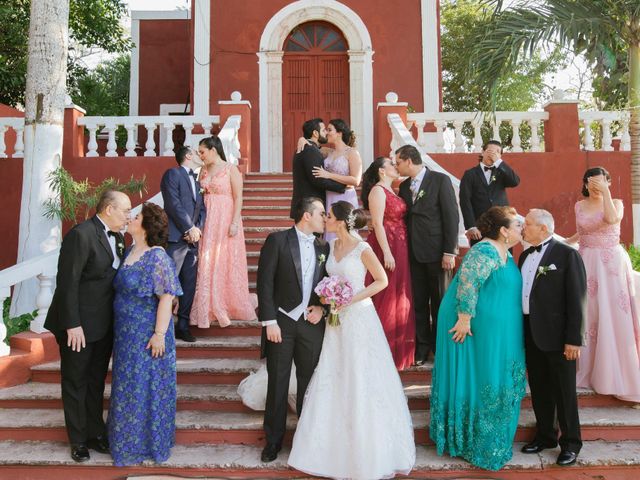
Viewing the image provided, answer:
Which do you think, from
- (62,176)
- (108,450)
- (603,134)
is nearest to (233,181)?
(108,450)

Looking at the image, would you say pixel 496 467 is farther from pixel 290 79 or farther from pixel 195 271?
pixel 290 79

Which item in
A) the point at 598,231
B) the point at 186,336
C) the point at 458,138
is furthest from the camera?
the point at 458,138

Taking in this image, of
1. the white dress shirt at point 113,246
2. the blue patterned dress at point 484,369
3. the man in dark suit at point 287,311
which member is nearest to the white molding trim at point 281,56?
the white dress shirt at point 113,246

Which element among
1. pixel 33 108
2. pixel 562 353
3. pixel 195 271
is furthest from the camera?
pixel 33 108

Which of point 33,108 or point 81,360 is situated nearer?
point 81,360

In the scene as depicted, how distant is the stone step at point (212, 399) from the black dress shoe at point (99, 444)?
553mm

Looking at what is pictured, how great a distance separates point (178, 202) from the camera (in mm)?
5094

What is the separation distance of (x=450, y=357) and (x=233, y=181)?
2698mm

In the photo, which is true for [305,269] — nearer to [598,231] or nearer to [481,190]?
[598,231]

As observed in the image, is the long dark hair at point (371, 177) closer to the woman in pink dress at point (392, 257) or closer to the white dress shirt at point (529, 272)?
the woman in pink dress at point (392, 257)

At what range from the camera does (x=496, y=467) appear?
362cm

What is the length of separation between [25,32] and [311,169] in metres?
11.6

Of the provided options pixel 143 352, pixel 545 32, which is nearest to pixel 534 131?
pixel 545 32

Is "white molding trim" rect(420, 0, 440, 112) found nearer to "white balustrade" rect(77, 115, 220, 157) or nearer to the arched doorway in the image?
the arched doorway
